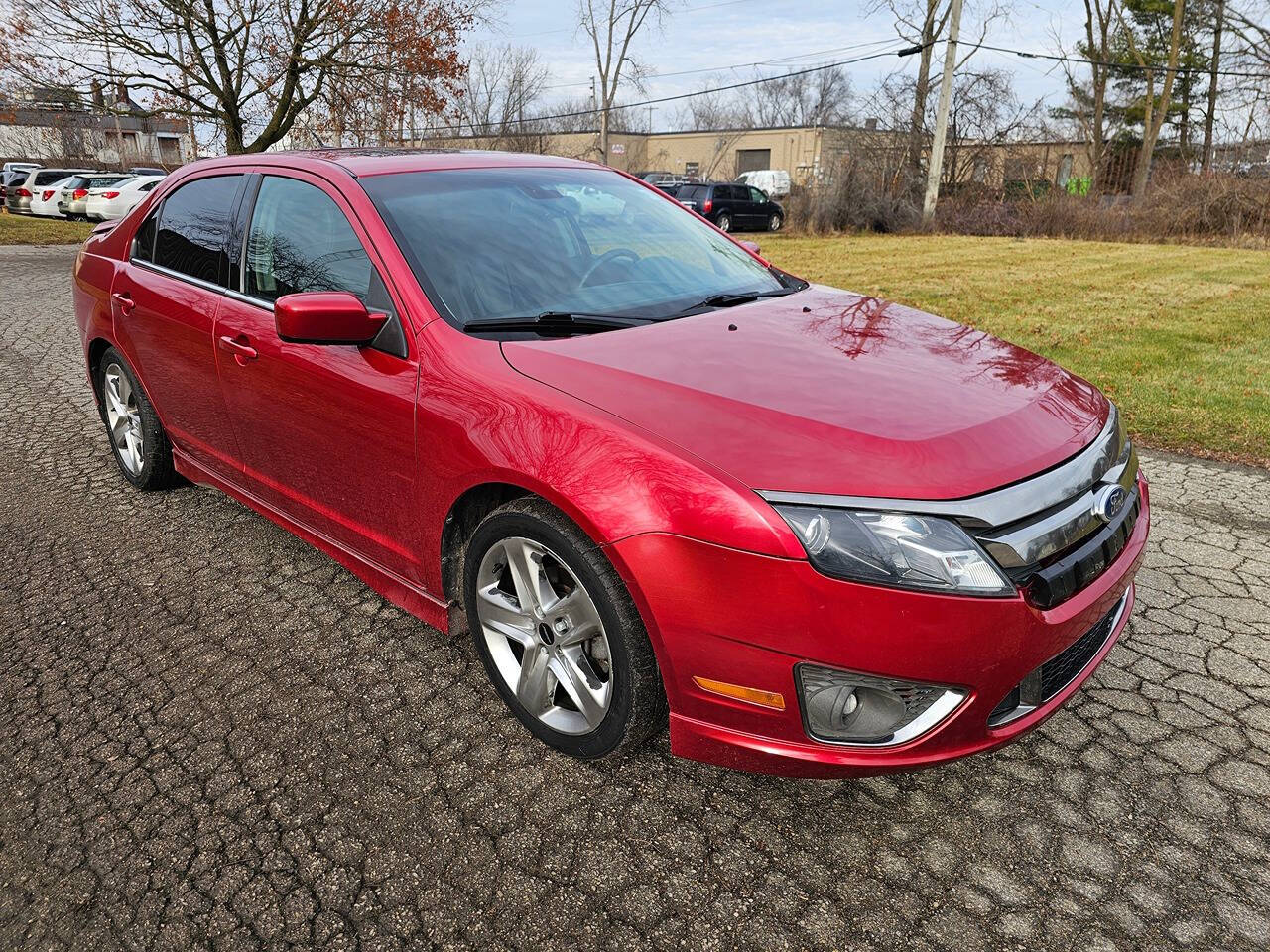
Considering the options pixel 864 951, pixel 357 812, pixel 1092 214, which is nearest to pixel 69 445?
pixel 357 812

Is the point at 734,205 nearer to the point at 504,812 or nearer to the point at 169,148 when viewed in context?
the point at 504,812

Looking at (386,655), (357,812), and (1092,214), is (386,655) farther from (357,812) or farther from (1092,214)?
(1092,214)

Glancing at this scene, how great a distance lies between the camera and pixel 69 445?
5.45m

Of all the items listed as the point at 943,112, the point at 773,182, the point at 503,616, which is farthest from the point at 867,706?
the point at 773,182

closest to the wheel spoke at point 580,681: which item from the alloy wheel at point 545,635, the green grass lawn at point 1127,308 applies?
the alloy wheel at point 545,635

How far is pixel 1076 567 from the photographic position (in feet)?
6.85

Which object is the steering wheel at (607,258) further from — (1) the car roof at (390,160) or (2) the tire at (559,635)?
(2) the tire at (559,635)

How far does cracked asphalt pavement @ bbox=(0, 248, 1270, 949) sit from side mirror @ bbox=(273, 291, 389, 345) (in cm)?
117

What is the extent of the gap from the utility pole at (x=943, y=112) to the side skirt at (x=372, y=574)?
23.9 metres

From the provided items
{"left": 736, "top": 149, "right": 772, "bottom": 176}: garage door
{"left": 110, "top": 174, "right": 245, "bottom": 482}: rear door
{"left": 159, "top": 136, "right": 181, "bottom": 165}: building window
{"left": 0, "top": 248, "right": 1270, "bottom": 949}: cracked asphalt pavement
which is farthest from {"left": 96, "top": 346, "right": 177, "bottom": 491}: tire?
{"left": 159, "top": 136, "right": 181, "bottom": 165}: building window

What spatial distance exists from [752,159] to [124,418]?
241 feet

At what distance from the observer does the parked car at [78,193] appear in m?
25.1

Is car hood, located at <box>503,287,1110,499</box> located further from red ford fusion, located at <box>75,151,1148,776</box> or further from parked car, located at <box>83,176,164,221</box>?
parked car, located at <box>83,176,164,221</box>

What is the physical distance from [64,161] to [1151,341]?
56.1m
